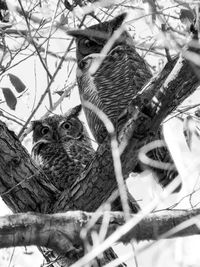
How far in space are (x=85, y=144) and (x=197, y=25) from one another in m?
2.41

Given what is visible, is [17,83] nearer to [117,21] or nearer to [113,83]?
[113,83]

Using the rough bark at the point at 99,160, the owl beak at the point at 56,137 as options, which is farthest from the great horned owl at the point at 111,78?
the rough bark at the point at 99,160

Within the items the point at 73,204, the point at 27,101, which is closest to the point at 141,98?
the point at 73,204

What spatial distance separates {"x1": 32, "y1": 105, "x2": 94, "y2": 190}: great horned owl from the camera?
4141 millimetres

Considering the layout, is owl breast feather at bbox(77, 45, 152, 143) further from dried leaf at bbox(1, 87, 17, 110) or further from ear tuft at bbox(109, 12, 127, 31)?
dried leaf at bbox(1, 87, 17, 110)

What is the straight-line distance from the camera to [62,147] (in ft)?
14.8

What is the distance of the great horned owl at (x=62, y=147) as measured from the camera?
414cm

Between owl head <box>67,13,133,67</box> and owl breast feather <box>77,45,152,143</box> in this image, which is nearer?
owl breast feather <box>77,45,152,143</box>

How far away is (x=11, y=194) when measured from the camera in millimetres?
3057

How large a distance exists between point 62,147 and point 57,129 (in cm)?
30

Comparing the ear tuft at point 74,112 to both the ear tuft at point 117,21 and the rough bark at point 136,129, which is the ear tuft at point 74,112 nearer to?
the ear tuft at point 117,21

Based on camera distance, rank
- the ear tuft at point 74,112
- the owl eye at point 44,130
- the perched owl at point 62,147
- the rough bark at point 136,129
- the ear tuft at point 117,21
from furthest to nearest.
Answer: the ear tuft at point 74,112 → the owl eye at point 44,130 → the ear tuft at point 117,21 → the perched owl at point 62,147 → the rough bark at point 136,129

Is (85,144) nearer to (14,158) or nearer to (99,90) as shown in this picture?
(99,90)

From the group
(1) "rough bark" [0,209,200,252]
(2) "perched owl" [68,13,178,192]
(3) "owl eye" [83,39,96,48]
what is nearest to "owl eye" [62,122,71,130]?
(2) "perched owl" [68,13,178,192]
